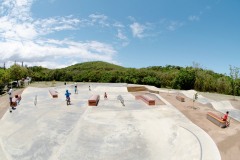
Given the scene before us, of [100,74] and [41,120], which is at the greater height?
[100,74]

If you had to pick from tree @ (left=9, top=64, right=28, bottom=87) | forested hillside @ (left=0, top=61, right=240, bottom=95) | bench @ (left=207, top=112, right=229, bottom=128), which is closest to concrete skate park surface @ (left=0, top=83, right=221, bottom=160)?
bench @ (left=207, top=112, right=229, bottom=128)

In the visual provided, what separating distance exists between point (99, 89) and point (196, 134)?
2195 centimetres

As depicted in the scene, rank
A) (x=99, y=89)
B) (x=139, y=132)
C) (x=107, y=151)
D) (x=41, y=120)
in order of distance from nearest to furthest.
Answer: (x=107, y=151), (x=139, y=132), (x=41, y=120), (x=99, y=89)

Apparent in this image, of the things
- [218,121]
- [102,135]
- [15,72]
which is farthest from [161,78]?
[102,135]

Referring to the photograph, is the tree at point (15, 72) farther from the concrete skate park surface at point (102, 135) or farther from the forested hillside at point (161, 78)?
the concrete skate park surface at point (102, 135)

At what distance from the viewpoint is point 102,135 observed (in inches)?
501

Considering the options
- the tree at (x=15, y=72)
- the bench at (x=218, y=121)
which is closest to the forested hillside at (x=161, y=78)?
the tree at (x=15, y=72)

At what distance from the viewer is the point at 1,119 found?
52.8ft

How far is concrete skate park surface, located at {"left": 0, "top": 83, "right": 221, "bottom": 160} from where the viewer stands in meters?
10.3

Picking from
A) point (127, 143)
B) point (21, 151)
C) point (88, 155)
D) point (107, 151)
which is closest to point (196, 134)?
point (127, 143)

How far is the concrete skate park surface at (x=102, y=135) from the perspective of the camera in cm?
1031

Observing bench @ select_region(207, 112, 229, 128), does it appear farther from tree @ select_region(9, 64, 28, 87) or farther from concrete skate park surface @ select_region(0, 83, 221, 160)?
tree @ select_region(9, 64, 28, 87)

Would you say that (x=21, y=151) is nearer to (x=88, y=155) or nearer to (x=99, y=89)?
(x=88, y=155)

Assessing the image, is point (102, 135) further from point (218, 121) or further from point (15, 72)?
point (15, 72)
